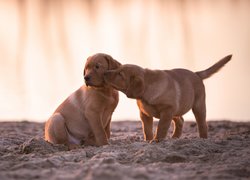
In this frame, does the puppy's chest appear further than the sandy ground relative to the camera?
Yes

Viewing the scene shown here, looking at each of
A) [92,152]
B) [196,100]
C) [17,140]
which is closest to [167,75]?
[196,100]

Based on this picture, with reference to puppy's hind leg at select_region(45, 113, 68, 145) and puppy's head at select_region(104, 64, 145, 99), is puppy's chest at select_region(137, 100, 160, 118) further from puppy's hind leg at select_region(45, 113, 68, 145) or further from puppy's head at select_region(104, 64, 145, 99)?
puppy's hind leg at select_region(45, 113, 68, 145)

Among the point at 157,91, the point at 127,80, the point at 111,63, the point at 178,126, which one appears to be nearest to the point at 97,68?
the point at 111,63

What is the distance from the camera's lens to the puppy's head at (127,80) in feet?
21.6

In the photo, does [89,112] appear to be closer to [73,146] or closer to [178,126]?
[73,146]

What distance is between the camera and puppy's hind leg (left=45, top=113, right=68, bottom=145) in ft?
22.3

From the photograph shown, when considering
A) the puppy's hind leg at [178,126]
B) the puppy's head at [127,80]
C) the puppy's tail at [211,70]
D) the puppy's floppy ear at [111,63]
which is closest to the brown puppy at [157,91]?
the puppy's head at [127,80]

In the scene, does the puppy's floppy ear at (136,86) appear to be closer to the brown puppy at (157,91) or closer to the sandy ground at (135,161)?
the brown puppy at (157,91)

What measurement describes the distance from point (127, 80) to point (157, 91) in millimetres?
438

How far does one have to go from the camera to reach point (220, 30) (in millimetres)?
11859

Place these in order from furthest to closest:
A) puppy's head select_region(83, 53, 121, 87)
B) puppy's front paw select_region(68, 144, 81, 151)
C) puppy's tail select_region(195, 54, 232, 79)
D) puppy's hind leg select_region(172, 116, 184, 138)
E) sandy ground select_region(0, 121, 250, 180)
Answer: puppy's hind leg select_region(172, 116, 184, 138) → puppy's tail select_region(195, 54, 232, 79) → puppy's front paw select_region(68, 144, 81, 151) → puppy's head select_region(83, 53, 121, 87) → sandy ground select_region(0, 121, 250, 180)

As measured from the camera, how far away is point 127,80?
6.62m

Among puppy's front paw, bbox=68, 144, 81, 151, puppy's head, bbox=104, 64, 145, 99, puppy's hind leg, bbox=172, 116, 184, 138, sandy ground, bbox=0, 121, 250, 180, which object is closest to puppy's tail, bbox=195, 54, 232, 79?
puppy's hind leg, bbox=172, 116, 184, 138

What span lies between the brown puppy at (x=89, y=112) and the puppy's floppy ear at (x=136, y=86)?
0.27 m
